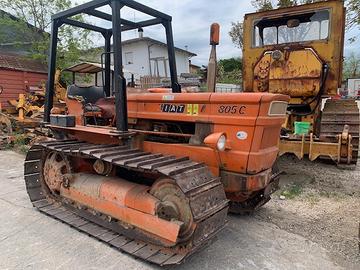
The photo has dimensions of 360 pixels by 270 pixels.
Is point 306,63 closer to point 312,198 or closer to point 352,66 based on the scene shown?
point 312,198

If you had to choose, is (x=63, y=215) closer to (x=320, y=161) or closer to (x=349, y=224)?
(x=349, y=224)

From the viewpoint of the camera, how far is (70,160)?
167 inches

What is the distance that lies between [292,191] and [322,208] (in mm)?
653

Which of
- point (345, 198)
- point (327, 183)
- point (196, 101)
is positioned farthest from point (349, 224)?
point (196, 101)

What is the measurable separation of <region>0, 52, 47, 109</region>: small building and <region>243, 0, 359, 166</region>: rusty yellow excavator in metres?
10.8

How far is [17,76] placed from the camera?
14.6 m

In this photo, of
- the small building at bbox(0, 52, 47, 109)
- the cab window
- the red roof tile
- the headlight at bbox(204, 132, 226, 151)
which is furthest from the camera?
the red roof tile

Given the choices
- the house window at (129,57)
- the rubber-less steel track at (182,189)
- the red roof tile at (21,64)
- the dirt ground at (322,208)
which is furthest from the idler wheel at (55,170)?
the house window at (129,57)

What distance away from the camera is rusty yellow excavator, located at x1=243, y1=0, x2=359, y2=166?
5773 millimetres

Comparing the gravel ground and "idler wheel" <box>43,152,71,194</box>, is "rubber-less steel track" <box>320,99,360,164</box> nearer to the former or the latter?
the gravel ground

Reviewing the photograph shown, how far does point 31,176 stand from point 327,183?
456 cm

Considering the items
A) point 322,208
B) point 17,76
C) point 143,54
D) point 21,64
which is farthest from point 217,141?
point 143,54

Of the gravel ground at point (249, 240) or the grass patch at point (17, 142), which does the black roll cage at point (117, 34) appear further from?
the grass patch at point (17, 142)

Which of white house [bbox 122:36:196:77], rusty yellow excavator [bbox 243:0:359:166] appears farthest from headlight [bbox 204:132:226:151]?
white house [bbox 122:36:196:77]
